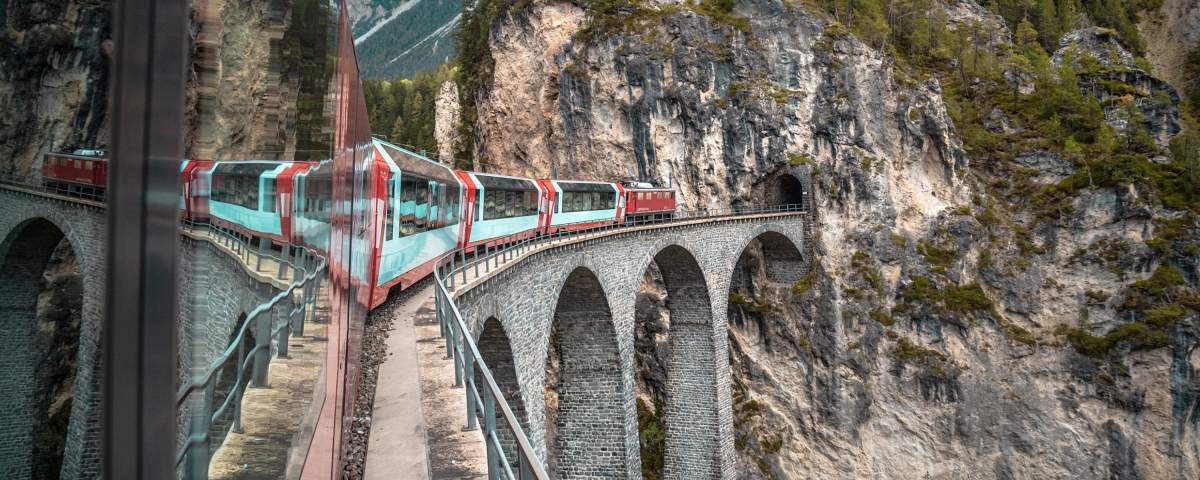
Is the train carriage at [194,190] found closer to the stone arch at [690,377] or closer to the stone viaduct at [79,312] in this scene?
the stone viaduct at [79,312]

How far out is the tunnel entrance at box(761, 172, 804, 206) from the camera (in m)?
30.7

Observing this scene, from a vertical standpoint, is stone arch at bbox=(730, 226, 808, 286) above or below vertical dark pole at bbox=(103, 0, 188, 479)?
below

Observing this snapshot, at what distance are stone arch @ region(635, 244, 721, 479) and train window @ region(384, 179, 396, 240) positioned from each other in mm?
13678

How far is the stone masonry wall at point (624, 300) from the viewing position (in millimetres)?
11445

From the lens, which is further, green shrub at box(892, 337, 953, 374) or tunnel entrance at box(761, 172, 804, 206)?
tunnel entrance at box(761, 172, 804, 206)

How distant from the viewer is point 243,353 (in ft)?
3.25

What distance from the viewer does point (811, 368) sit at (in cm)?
2830

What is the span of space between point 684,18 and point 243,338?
106 ft

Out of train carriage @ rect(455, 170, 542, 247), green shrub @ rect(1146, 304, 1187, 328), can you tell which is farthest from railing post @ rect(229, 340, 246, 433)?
green shrub @ rect(1146, 304, 1187, 328)

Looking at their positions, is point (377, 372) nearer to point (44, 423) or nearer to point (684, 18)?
point (44, 423)

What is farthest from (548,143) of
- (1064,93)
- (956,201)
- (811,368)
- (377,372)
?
(377,372)

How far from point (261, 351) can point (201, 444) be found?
38cm

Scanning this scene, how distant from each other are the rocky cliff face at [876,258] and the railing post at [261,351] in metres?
28.9

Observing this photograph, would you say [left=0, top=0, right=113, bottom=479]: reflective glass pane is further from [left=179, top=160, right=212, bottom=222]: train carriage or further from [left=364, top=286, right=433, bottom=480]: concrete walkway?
[left=364, top=286, right=433, bottom=480]: concrete walkway
